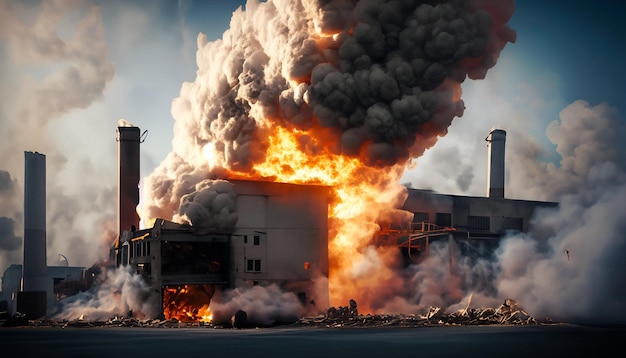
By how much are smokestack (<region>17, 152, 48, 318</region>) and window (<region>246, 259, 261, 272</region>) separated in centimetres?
3799

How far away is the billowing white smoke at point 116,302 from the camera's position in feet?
215

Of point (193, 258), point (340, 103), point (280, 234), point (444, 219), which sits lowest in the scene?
point (193, 258)

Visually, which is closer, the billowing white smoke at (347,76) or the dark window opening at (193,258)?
the billowing white smoke at (347,76)

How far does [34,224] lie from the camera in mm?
93625

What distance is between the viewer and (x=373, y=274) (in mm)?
71625

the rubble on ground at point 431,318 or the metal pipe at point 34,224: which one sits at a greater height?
the metal pipe at point 34,224

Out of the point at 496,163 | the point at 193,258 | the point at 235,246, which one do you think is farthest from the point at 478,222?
the point at 193,258

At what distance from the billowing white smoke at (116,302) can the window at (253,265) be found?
8.22m

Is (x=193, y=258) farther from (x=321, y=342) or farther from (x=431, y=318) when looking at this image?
(x=431, y=318)

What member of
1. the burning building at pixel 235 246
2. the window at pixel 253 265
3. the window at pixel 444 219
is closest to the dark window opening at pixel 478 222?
the window at pixel 444 219

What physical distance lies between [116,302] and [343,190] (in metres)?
22.7

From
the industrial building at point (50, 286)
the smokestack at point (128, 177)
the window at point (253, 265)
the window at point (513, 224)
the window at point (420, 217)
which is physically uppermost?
the smokestack at point (128, 177)

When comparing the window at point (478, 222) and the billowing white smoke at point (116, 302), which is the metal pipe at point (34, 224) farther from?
the window at point (478, 222)

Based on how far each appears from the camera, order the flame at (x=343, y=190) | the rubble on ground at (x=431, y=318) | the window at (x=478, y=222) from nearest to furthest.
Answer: the rubble on ground at (x=431, y=318), the flame at (x=343, y=190), the window at (x=478, y=222)
